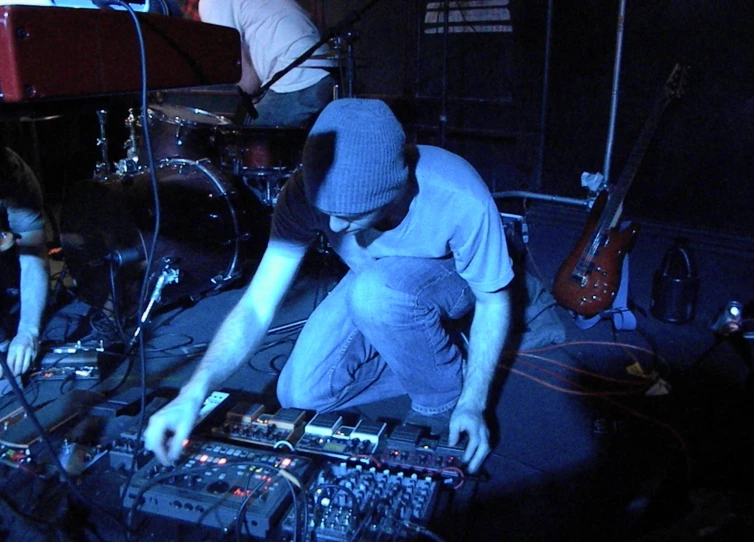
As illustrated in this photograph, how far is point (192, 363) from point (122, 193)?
0.72m

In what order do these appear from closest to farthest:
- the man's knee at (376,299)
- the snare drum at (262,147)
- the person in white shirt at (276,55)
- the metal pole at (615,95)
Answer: the man's knee at (376,299) < the metal pole at (615,95) < the snare drum at (262,147) < the person in white shirt at (276,55)

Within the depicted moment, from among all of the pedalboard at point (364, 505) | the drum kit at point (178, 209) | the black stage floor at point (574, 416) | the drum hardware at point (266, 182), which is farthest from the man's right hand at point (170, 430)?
the drum hardware at point (266, 182)

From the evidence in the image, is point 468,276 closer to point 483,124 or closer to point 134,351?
point 134,351

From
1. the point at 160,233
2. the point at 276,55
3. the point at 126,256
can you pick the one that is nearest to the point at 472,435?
the point at 126,256

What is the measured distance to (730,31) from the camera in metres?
2.55

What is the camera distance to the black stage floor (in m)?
1.19

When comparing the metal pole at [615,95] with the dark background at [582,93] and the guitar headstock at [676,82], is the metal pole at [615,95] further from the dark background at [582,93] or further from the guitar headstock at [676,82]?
the guitar headstock at [676,82]

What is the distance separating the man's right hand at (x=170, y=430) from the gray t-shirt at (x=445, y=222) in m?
0.51

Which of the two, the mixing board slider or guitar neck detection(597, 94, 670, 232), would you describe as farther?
guitar neck detection(597, 94, 670, 232)

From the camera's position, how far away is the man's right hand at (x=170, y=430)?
115 centimetres

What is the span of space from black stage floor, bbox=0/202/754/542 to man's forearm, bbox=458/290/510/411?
0.76ft

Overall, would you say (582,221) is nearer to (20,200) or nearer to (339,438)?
(339,438)

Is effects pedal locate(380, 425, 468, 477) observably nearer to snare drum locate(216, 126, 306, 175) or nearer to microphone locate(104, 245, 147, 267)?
microphone locate(104, 245, 147, 267)

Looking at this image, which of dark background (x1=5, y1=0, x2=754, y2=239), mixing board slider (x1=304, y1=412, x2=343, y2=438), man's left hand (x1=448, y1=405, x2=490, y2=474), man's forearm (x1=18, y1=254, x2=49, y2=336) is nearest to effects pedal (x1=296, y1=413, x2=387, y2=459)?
mixing board slider (x1=304, y1=412, x2=343, y2=438)
